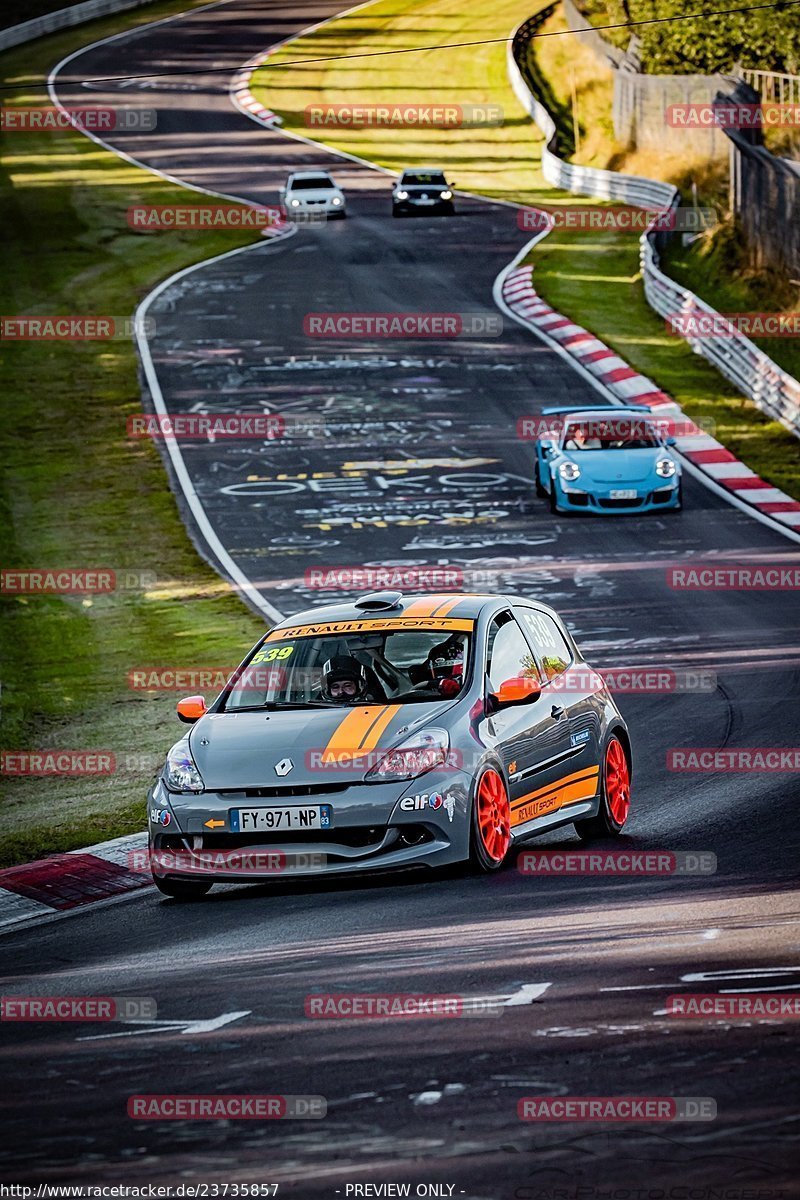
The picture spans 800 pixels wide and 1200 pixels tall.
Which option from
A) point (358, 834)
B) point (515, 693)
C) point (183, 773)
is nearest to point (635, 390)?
point (515, 693)

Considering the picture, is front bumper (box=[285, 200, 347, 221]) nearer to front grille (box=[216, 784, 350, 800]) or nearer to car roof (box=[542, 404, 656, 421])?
car roof (box=[542, 404, 656, 421])

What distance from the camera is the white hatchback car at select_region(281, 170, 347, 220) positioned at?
51.8 m

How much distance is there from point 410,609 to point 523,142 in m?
53.3

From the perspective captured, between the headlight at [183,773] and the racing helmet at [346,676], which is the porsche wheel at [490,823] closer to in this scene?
the racing helmet at [346,676]

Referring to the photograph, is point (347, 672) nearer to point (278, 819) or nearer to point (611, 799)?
point (278, 819)

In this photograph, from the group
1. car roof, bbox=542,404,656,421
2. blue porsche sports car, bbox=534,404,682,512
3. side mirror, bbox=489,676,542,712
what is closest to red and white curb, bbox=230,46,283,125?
car roof, bbox=542,404,656,421

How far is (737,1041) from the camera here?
22.4ft

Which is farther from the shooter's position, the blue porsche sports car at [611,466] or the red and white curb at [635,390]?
the red and white curb at [635,390]

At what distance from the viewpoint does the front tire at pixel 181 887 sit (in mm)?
10383

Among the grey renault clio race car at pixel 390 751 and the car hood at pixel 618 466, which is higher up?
the grey renault clio race car at pixel 390 751

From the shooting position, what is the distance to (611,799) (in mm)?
11930

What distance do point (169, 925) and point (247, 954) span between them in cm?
114

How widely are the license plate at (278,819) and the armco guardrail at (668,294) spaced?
838 inches

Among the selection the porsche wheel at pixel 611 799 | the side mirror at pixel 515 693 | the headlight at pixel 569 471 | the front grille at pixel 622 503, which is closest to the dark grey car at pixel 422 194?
the headlight at pixel 569 471
